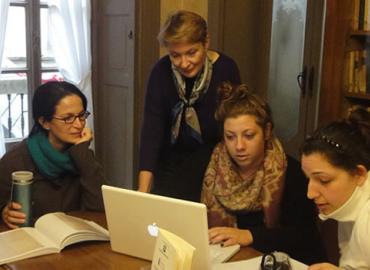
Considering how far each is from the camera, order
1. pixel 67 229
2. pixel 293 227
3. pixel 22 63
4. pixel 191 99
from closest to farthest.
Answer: pixel 67 229
pixel 293 227
pixel 191 99
pixel 22 63

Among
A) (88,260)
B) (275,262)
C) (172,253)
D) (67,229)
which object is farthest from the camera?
(67,229)

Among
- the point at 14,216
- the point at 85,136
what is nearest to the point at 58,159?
the point at 85,136

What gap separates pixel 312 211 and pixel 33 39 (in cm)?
259

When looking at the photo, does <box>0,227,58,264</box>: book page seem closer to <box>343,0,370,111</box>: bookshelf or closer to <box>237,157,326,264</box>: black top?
<box>237,157,326,264</box>: black top

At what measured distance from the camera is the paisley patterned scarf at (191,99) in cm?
230

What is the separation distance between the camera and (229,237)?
65.4 inches

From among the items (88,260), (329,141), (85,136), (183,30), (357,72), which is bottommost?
(88,260)

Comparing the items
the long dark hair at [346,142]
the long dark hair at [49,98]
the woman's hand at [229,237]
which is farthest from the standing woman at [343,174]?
the long dark hair at [49,98]

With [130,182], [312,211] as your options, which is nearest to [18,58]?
[130,182]

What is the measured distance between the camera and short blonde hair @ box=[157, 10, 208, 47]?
6.89ft

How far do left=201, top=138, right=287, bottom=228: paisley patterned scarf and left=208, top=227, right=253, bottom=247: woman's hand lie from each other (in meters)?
0.19

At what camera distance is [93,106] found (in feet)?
13.0

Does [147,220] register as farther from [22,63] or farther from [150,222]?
[22,63]

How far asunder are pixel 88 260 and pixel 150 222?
0.77 feet
